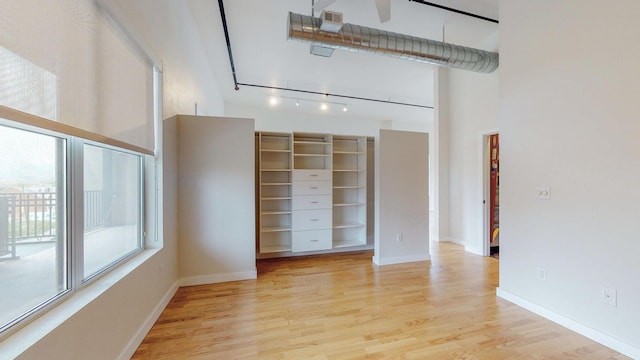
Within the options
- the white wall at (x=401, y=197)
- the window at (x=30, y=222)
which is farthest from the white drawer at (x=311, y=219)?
the window at (x=30, y=222)

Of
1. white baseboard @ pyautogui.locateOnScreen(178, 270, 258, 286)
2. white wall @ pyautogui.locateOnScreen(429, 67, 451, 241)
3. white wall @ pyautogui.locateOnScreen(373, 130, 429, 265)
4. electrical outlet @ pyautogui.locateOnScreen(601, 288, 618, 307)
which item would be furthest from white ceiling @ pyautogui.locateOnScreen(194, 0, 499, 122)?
white baseboard @ pyautogui.locateOnScreen(178, 270, 258, 286)

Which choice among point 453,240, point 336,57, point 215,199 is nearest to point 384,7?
point 336,57

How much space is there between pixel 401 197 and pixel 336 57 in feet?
8.52

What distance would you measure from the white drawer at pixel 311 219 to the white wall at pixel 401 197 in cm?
81

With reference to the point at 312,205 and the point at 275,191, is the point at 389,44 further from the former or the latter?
the point at 275,191

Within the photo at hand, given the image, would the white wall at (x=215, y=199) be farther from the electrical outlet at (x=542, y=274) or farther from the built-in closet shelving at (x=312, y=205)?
the electrical outlet at (x=542, y=274)

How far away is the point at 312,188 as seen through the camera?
428 centimetres

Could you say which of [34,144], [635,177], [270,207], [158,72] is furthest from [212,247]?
[635,177]

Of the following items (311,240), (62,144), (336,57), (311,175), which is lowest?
(311,240)

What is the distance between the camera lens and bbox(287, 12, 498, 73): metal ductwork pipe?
10.00 ft

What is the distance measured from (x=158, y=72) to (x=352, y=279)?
10.5ft

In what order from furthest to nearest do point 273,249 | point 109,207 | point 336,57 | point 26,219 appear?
point 336,57 → point 273,249 → point 109,207 → point 26,219

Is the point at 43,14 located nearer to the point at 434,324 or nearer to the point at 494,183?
the point at 434,324

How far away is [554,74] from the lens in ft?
8.06
